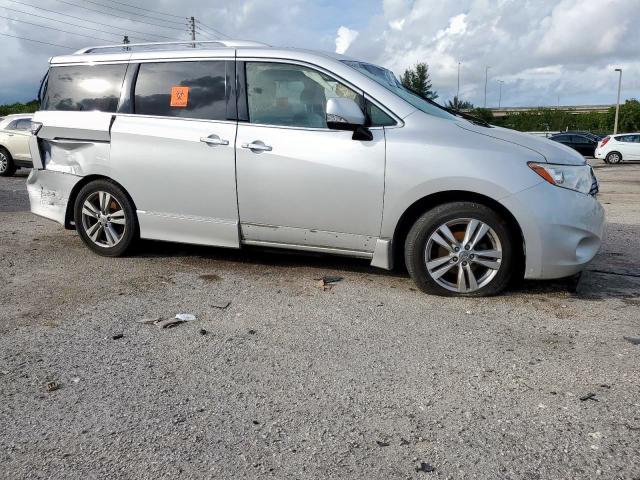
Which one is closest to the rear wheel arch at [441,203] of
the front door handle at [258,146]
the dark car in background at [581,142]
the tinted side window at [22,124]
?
the front door handle at [258,146]

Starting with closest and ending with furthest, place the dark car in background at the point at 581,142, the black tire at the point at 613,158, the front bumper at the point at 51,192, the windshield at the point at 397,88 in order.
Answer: the windshield at the point at 397,88 → the front bumper at the point at 51,192 → the black tire at the point at 613,158 → the dark car in background at the point at 581,142

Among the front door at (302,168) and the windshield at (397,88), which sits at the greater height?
the windshield at (397,88)

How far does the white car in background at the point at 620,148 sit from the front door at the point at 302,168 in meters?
25.9

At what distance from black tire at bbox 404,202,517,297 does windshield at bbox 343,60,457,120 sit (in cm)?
85

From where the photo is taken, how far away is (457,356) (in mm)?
3412

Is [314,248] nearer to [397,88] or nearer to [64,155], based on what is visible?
[397,88]

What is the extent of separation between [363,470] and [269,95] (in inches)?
130

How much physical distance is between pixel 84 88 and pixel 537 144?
409 cm

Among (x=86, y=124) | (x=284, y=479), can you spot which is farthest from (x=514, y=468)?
(x=86, y=124)

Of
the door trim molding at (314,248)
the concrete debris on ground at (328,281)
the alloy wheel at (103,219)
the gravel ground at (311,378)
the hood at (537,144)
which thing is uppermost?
the hood at (537,144)

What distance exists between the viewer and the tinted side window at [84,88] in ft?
17.6

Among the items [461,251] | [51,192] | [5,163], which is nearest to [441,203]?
[461,251]

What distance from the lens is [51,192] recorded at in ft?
18.9

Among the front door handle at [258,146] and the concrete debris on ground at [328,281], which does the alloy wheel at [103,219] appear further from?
the concrete debris on ground at [328,281]
